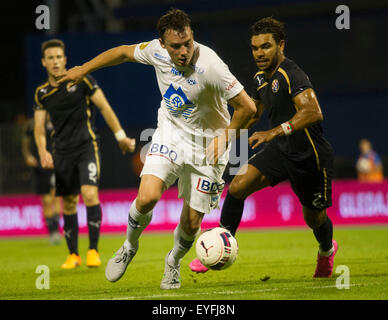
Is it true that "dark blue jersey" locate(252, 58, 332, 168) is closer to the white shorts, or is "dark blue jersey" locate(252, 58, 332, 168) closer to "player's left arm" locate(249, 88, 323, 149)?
"player's left arm" locate(249, 88, 323, 149)

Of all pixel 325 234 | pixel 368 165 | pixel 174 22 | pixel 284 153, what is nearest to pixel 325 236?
pixel 325 234

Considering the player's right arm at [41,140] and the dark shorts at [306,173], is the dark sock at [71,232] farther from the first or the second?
the dark shorts at [306,173]

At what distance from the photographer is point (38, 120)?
8.74 m

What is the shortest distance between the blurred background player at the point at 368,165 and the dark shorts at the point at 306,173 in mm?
9989

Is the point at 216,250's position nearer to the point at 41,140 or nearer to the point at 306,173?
the point at 306,173

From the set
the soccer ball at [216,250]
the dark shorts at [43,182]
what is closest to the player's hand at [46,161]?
the soccer ball at [216,250]

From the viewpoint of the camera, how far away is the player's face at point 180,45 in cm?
569

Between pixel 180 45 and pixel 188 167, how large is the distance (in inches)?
44.0

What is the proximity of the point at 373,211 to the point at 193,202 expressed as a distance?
892cm

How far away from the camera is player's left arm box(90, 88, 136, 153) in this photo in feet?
24.7

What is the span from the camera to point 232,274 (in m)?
7.45
